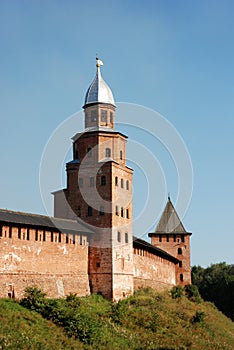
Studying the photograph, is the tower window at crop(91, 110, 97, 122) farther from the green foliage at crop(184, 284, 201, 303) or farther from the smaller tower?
the smaller tower

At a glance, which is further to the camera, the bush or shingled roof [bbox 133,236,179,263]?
shingled roof [bbox 133,236,179,263]

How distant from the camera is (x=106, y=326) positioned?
27.4 metres

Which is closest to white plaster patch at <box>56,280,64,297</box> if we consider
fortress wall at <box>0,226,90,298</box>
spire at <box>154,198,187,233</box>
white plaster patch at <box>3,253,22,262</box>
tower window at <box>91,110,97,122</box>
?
fortress wall at <box>0,226,90,298</box>

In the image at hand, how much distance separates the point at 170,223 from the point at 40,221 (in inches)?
964

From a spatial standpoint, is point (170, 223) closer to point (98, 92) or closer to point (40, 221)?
point (98, 92)

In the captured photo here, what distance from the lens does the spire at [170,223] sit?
2094 inches

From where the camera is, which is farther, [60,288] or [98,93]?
Answer: [98,93]

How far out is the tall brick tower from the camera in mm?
33375

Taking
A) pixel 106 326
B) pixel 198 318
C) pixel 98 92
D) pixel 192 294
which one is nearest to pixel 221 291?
pixel 192 294

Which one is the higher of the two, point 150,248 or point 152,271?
point 150,248

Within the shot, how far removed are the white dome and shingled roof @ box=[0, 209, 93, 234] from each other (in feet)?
27.4

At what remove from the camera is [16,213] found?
3075 cm

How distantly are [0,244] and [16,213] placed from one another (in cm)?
312

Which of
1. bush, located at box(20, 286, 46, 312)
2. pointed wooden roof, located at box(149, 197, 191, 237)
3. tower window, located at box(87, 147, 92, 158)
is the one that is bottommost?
bush, located at box(20, 286, 46, 312)
